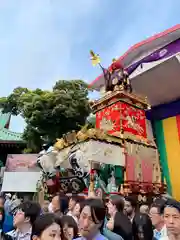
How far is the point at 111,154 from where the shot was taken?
7738mm

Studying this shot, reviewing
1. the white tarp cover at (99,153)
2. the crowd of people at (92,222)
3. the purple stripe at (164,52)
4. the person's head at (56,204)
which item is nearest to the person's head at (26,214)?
the crowd of people at (92,222)

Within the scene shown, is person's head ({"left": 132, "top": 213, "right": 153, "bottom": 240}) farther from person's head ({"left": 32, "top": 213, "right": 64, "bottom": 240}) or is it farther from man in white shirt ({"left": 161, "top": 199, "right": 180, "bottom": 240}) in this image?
person's head ({"left": 32, "top": 213, "right": 64, "bottom": 240})

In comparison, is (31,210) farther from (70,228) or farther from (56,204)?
(56,204)

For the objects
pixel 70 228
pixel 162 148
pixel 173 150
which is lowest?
pixel 70 228

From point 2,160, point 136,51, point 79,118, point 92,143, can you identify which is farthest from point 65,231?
point 2,160

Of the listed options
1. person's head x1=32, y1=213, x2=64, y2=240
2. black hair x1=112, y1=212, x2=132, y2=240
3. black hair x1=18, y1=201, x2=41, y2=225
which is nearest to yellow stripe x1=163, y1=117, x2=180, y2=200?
black hair x1=112, y1=212, x2=132, y2=240

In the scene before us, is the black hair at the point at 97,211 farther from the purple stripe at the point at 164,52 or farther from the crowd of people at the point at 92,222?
the purple stripe at the point at 164,52

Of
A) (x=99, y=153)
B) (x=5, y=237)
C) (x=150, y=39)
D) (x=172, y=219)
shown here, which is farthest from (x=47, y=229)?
(x=150, y=39)

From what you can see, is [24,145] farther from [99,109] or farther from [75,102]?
[99,109]

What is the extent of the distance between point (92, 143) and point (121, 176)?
4.33 feet

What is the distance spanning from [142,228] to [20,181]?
9.77 meters

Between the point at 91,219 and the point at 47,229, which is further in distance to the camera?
the point at 91,219

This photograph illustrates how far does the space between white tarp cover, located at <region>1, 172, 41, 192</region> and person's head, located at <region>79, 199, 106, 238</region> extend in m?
9.96

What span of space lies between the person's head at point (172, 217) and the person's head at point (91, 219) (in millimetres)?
501
